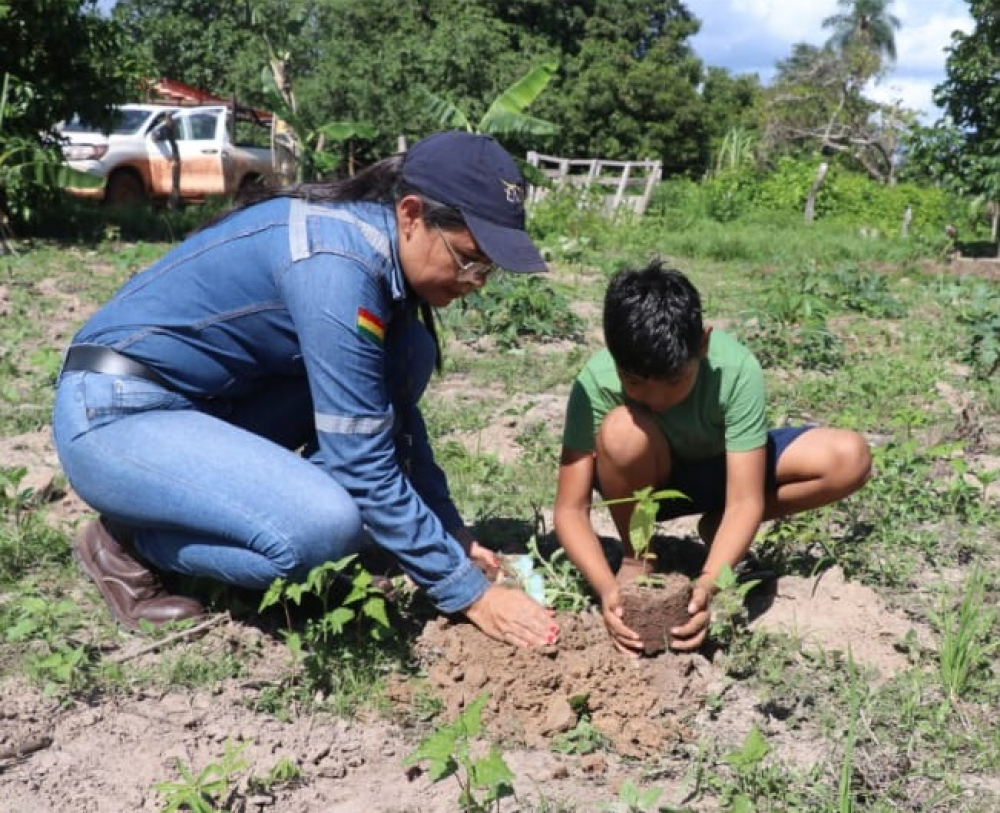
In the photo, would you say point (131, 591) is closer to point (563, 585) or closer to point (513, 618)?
point (513, 618)

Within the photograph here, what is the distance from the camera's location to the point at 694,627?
7.69 ft

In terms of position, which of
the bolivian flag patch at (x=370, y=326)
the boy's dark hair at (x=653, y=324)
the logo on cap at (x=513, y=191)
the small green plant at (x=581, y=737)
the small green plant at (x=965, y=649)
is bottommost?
the small green plant at (x=581, y=737)

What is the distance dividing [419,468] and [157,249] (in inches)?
253

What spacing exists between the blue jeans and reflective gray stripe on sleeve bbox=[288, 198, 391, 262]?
47 cm

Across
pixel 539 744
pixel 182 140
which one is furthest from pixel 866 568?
pixel 182 140

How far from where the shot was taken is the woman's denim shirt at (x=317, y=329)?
218 cm

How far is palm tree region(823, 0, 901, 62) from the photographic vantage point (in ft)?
168

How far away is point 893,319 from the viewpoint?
6895 mm

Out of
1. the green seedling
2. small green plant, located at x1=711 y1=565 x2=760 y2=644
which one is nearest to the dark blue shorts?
the green seedling

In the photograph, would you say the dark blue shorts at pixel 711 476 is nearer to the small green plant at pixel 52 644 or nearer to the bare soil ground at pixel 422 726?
the bare soil ground at pixel 422 726

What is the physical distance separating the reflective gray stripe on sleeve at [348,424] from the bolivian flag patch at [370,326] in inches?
6.4

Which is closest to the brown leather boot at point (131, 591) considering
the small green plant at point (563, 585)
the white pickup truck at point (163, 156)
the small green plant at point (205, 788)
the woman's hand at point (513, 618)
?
the small green plant at point (205, 788)

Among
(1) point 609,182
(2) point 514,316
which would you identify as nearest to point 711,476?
(2) point 514,316

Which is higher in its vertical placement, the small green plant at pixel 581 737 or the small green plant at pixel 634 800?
the small green plant at pixel 634 800
